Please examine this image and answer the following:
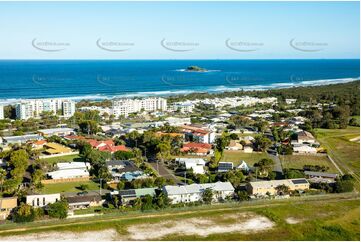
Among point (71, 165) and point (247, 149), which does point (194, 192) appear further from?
point (247, 149)

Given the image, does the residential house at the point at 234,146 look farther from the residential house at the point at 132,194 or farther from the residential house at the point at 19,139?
the residential house at the point at 19,139

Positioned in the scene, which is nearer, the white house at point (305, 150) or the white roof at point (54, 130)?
the white house at point (305, 150)

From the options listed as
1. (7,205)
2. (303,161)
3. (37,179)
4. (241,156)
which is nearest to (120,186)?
(37,179)

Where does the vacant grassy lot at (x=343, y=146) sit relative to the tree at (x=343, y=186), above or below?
above

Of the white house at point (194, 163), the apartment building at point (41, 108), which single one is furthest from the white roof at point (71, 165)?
the apartment building at point (41, 108)

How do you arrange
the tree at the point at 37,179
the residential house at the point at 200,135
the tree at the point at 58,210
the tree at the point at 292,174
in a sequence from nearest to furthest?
the tree at the point at 58,210 → the tree at the point at 37,179 → the tree at the point at 292,174 → the residential house at the point at 200,135

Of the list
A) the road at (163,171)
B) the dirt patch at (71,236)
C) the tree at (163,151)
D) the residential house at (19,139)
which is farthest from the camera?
the residential house at (19,139)

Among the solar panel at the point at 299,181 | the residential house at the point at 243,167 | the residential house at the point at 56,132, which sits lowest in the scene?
the solar panel at the point at 299,181

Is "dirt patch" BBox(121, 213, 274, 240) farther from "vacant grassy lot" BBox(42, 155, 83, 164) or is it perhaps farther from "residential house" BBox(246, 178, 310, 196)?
"vacant grassy lot" BBox(42, 155, 83, 164)
